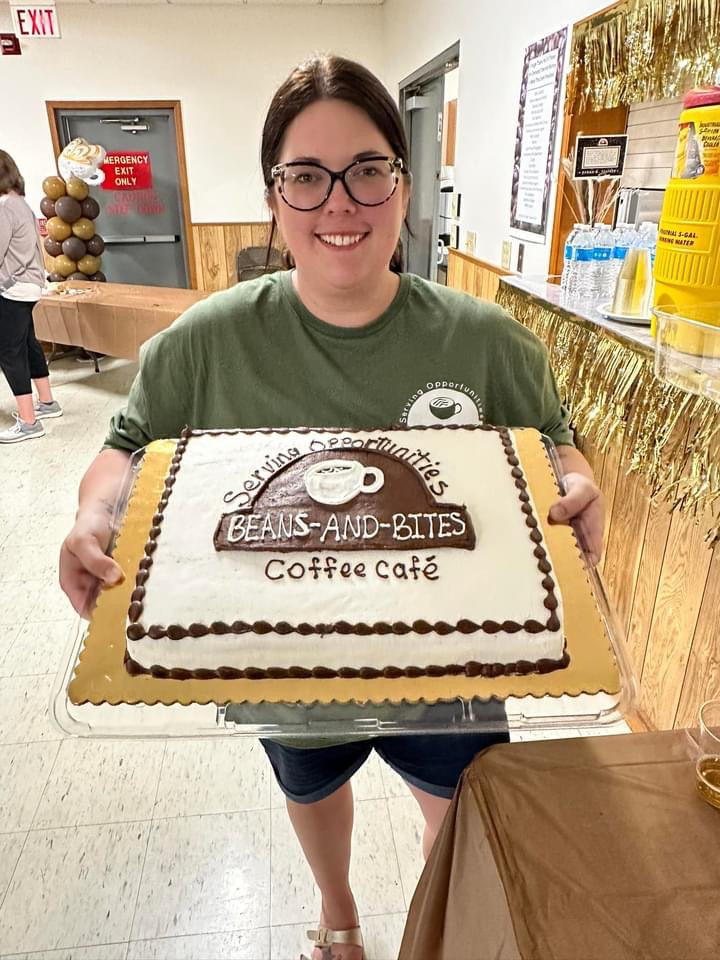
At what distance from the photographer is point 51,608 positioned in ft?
8.32

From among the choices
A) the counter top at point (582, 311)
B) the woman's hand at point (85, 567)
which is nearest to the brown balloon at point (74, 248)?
the counter top at point (582, 311)

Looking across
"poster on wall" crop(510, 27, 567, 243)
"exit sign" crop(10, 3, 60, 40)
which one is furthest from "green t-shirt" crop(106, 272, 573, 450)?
"exit sign" crop(10, 3, 60, 40)

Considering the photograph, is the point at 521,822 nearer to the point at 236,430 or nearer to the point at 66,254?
the point at 236,430

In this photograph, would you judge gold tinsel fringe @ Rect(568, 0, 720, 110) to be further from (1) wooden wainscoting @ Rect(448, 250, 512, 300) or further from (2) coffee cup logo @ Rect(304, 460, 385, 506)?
(2) coffee cup logo @ Rect(304, 460, 385, 506)

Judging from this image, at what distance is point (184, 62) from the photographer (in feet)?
19.5

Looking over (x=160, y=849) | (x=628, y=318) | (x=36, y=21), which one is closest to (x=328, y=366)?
(x=628, y=318)

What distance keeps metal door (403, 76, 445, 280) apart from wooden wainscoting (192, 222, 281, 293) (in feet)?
5.64

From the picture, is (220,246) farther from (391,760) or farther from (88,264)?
(391,760)

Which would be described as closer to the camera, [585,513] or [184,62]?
[585,513]

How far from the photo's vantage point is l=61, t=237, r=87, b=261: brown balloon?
5.43 m

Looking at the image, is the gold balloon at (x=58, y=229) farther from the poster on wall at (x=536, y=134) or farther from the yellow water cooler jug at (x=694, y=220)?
Result: the yellow water cooler jug at (x=694, y=220)

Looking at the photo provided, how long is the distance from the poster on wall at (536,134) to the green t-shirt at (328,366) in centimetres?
175

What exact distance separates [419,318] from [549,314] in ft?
→ 3.89

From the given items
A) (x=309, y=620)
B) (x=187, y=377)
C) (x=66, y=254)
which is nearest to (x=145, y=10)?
(x=66, y=254)
